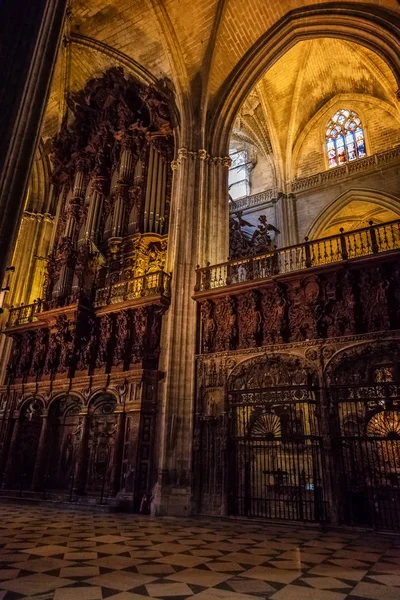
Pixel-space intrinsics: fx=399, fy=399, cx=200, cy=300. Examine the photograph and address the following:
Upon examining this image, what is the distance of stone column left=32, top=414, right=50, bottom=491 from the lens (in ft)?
36.2

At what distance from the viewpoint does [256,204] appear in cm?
1850

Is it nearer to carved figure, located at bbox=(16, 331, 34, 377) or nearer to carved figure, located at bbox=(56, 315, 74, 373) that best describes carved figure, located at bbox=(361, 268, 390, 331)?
carved figure, located at bbox=(56, 315, 74, 373)

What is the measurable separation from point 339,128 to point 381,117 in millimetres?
1779

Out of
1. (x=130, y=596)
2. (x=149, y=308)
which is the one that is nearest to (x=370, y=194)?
(x=149, y=308)

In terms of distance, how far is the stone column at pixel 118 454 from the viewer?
31.8ft

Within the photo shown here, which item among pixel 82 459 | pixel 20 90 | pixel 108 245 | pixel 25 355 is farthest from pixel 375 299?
pixel 25 355

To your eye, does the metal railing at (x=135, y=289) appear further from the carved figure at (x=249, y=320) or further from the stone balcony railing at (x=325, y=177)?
the stone balcony railing at (x=325, y=177)

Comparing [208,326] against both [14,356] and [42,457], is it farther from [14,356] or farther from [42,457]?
[14,356]

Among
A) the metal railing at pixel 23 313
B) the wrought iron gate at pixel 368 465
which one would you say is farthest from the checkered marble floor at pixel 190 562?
the metal railing at pixel 23 313

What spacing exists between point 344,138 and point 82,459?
1628cm

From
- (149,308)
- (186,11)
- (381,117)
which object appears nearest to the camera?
(149,308)

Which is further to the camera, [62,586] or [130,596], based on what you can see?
[62,586]

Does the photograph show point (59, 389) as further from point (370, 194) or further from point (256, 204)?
point (370, 194)

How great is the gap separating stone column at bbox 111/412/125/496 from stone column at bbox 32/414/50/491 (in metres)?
2.70
